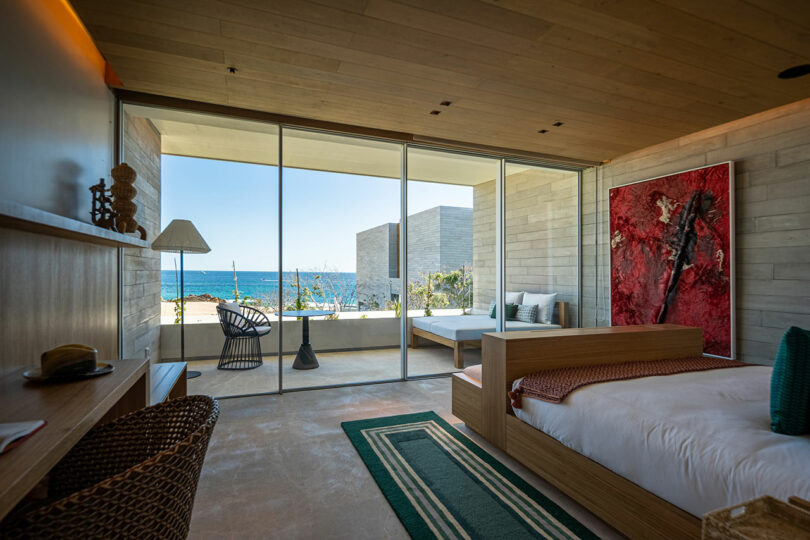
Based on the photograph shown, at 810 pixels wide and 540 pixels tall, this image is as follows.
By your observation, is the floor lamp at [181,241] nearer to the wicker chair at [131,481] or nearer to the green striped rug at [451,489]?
the green striped rug at [451,489]

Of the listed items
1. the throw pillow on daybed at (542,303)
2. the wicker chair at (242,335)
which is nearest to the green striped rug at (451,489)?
the wicker chair at (242,335)

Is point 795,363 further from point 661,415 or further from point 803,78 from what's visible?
point 803,78

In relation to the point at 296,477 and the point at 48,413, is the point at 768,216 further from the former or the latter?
the point at 48,413

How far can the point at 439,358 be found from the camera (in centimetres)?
461

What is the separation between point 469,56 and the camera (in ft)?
8.66

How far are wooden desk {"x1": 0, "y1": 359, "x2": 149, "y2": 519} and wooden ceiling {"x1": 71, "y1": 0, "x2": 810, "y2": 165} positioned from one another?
73.9 inches

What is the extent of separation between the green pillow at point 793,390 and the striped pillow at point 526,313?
3303mm

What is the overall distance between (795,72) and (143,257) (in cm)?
496

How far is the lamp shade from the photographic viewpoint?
3.38 metres

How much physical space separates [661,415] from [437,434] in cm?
152

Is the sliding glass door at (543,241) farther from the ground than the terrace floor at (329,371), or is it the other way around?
the sliding glass door at (543,241)

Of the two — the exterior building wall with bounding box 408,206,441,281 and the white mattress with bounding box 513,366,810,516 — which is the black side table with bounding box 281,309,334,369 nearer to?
the exterior building wall with bounding box 408,206,441,281

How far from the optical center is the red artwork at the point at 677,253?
3.73 meters

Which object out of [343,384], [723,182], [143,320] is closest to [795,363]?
[723,182]
